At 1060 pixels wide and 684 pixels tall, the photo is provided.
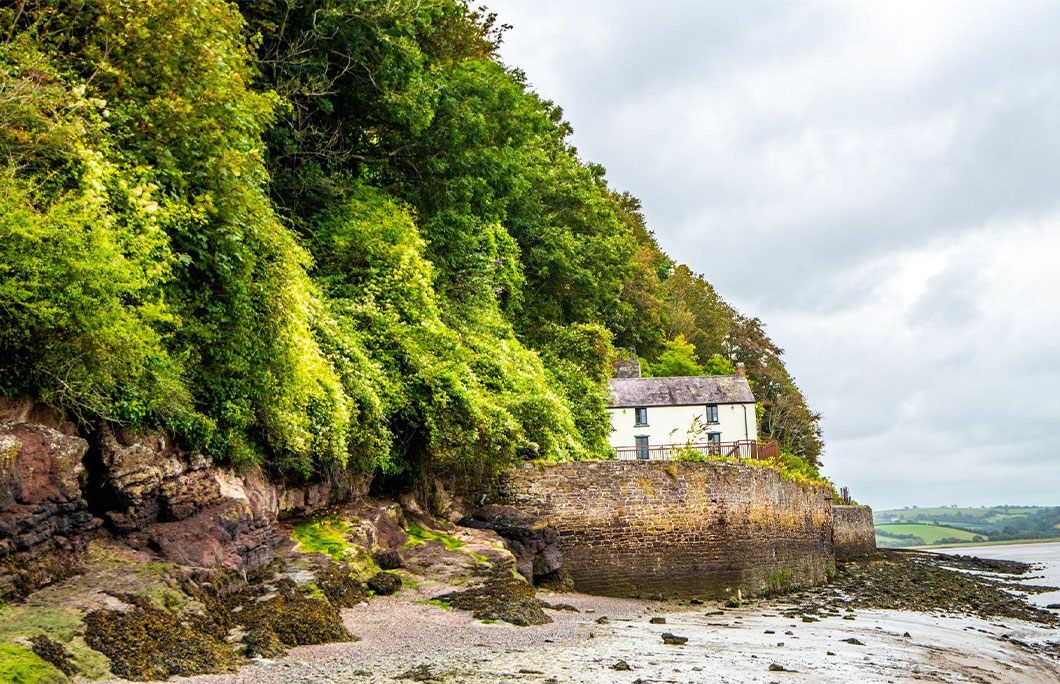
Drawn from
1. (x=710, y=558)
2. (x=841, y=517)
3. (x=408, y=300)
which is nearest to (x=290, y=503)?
(x=408, y=300)

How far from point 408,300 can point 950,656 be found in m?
13.1

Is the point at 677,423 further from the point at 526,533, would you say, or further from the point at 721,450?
the point at 526,533

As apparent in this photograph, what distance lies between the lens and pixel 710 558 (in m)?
25.6

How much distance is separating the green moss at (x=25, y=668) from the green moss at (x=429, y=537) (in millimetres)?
10939

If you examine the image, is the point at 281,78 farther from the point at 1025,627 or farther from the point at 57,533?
the point at 1025,627

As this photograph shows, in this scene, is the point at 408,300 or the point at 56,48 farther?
the point at 408,300

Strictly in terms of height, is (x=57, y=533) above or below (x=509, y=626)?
above

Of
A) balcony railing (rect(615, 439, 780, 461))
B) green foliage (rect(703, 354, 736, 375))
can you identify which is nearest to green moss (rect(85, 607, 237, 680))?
balcony railing (rect(615, 439, 780, 461))

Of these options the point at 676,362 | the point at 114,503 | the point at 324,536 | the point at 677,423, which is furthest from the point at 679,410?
the point at 114,503

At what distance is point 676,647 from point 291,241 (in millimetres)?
9491

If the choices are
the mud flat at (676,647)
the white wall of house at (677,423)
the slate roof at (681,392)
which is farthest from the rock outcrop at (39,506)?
the slate roof at (681,392)

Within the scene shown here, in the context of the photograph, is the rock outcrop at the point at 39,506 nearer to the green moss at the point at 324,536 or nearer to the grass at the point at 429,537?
the green moss at the point at 324,536

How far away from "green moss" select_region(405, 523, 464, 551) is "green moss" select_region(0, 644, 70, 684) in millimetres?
10939

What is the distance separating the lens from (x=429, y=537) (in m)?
20.3
